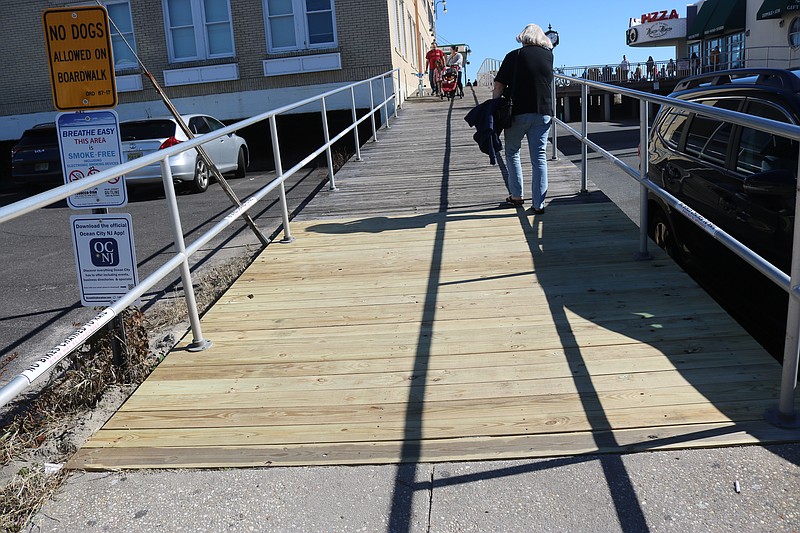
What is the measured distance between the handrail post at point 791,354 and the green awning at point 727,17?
42.6 m

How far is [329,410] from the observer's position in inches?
144

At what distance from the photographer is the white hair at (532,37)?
23.2ft

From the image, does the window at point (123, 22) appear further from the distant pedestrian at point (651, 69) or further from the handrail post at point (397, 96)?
the distant pedestrian at point (651, 69)

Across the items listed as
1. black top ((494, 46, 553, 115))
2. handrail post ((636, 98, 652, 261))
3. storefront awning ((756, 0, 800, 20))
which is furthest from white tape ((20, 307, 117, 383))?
storefront awning ((756, 0, 800, 20))

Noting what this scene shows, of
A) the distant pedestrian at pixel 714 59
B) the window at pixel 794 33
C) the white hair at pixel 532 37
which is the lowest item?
the white hair at pixel 532 37

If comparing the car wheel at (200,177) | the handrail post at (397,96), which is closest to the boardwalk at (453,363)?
the car wheel at (200,177)

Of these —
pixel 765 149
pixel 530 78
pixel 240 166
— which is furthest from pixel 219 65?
pixel 765 149

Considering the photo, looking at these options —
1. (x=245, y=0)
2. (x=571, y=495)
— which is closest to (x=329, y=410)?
(x=571, y=495)

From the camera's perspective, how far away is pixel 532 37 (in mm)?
7078

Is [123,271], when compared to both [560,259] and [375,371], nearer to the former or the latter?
[375,371]

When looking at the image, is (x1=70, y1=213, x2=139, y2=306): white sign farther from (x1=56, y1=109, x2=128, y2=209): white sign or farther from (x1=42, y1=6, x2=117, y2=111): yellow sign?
(x1=42, y1=6, x2=117, y2=111): yellow sign

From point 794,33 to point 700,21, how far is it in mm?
13323

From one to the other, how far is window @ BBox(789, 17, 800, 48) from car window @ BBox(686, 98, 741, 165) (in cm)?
3366

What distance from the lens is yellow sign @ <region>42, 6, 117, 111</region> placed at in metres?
4.64
